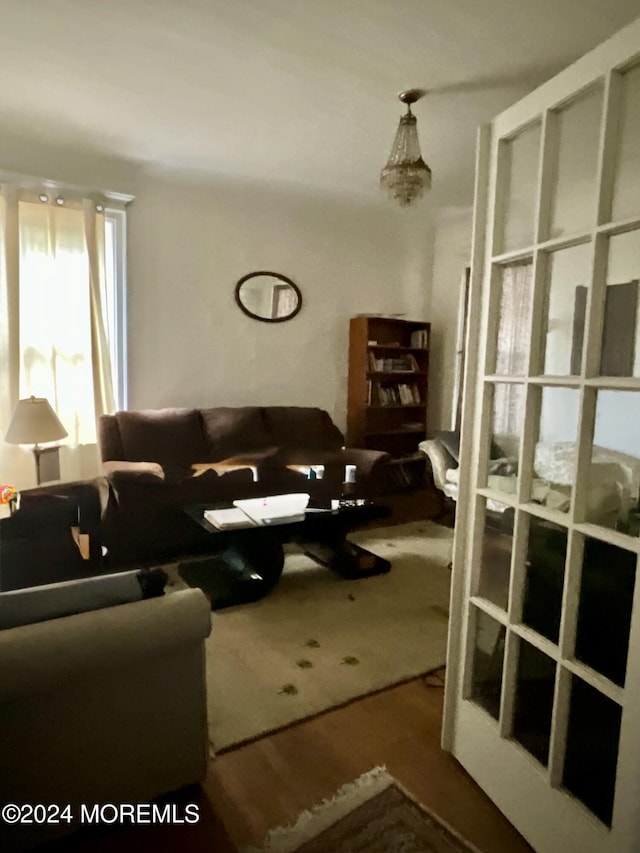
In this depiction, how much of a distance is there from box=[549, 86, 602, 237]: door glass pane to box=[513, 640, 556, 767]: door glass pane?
3.62 ft

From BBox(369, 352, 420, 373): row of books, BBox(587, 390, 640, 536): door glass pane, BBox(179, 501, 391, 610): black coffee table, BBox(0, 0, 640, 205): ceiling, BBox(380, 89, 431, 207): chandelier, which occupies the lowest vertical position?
BBox(179, 501, 391, 610): black coffee table

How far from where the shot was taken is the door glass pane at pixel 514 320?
4.82 feet

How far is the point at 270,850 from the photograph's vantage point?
1.42 metres

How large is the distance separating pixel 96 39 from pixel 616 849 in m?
3.30

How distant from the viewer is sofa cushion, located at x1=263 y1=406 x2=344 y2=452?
4.46 metres

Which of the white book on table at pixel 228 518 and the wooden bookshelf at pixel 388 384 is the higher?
the wooden bookshelf at pixel 388 384

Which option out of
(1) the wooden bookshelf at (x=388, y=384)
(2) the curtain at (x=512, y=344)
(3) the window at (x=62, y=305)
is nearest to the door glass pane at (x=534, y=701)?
(2) the curtain at (x=512, y=344)

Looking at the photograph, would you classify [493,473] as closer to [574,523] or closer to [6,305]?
[574,523]

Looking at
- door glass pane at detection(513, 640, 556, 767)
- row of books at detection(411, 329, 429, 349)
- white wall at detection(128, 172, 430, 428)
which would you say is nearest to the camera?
door glass pane at detection(513, 640, 556, 767)

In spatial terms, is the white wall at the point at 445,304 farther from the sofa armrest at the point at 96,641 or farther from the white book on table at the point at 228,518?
the sofa armrest at the point at 96,641

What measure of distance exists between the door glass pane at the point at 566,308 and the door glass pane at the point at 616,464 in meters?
0.14

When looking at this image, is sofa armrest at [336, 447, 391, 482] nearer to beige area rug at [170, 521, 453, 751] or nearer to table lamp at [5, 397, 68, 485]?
beige area rug at [170, 521, 453, 751]

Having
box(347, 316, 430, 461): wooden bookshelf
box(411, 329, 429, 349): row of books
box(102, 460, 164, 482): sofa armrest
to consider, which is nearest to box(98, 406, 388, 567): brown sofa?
box(102, 460, 164, 482): sofa armrest

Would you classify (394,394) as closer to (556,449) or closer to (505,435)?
(505,435)
